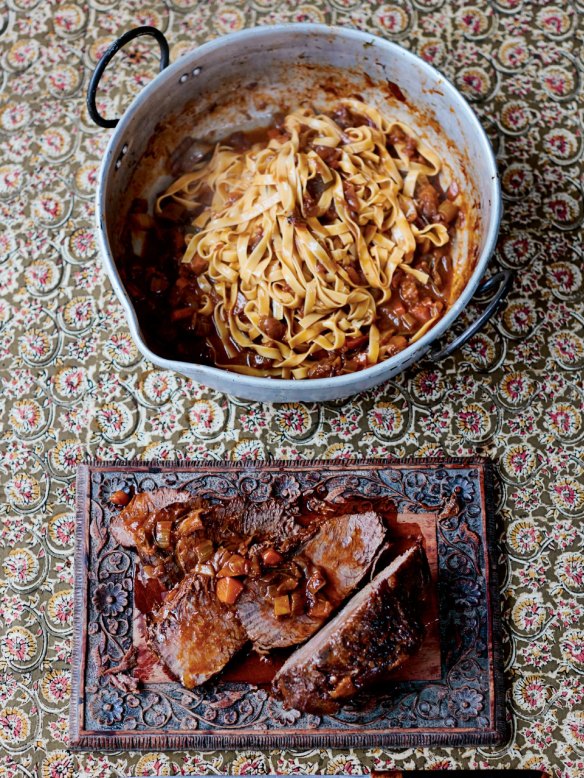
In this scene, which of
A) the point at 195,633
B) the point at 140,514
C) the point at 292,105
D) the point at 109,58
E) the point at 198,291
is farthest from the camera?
the point at 292,105

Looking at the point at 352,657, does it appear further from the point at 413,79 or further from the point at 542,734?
the point at 413,79

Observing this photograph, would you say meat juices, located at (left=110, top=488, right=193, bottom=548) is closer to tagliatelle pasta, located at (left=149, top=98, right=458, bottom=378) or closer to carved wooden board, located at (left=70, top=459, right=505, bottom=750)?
carved wooden board, located at (left=70, top=459, right=505, bottom=750)

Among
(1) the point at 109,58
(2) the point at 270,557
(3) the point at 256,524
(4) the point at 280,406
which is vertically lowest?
(2) the point at 270,557

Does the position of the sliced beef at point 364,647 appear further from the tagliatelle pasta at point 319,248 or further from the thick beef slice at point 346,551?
the tagliatelle pasta at point 319,248

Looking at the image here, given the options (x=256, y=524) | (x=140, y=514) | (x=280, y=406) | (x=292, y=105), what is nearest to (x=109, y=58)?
(x=292, y=105)

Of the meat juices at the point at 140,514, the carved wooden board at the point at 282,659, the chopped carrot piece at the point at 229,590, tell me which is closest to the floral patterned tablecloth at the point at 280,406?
the carved wooden board at the point at 282,659

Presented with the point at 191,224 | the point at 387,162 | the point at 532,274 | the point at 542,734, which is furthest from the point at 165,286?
→ the point at 542,734

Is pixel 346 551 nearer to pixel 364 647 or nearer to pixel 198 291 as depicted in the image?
pixel 364 647

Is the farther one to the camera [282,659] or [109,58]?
[282,659]

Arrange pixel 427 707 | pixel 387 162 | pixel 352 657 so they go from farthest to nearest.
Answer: pixel 387 162 < pixel 427 707 < pixel 352 657
